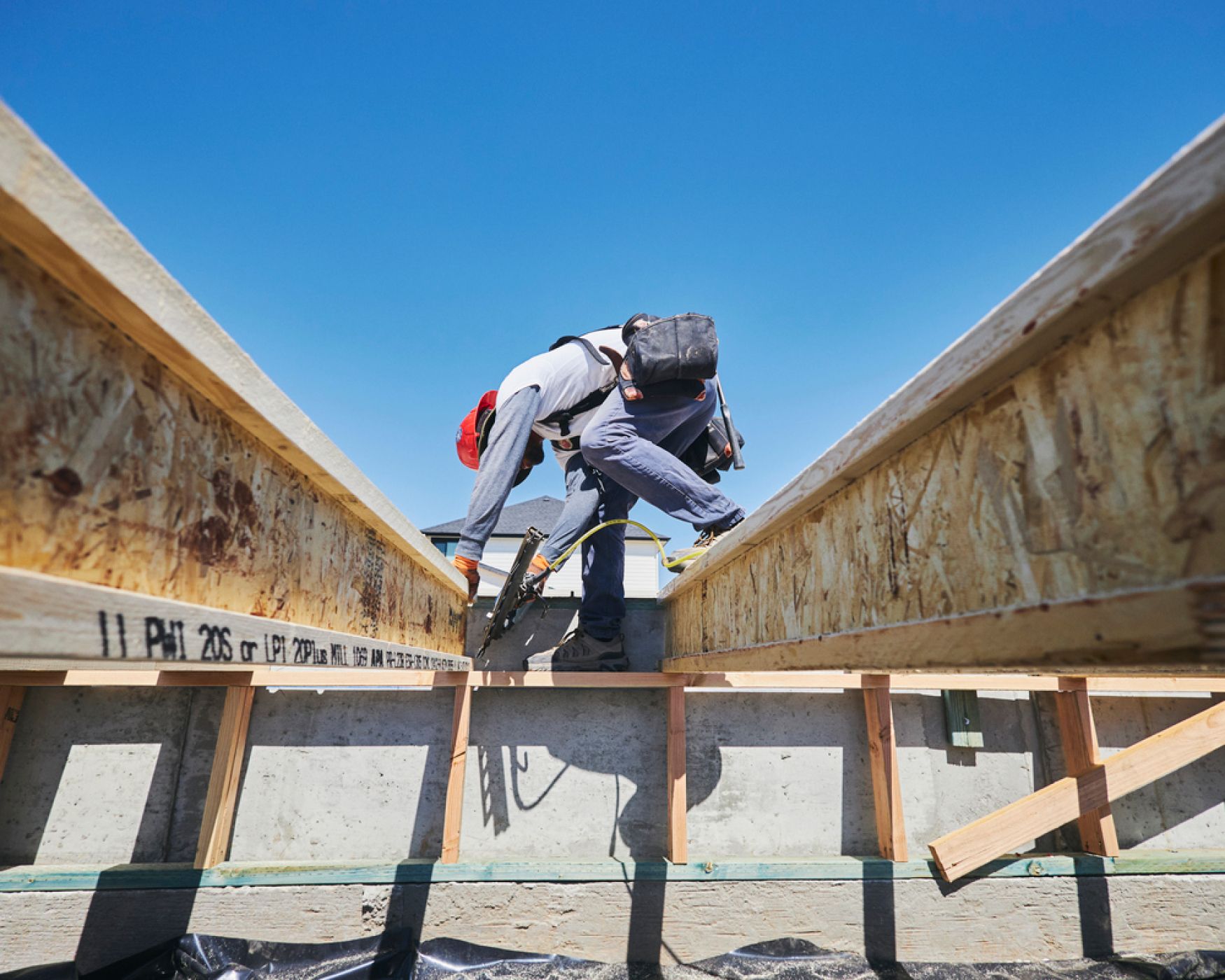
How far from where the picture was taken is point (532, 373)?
3.04 meters

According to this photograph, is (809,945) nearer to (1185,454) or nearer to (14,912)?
(1185,454)

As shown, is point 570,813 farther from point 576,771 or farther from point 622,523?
point 622,523

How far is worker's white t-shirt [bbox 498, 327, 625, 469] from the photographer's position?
3.04m

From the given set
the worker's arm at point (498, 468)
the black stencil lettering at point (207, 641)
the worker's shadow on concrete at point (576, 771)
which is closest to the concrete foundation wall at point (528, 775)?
the worker's shadow on concrete at point (576, 771)

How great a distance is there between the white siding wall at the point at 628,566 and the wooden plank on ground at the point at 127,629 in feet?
44.2

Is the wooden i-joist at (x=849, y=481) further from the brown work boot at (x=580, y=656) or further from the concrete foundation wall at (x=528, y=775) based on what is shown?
the concrete foundation wall at (x=528, y=775)

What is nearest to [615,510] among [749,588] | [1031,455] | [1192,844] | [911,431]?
[749,588]

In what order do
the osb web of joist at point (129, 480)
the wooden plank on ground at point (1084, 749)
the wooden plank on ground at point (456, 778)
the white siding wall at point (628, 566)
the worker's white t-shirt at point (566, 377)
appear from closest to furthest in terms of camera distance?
the osb web of joist at point (129, 480), the worker's white t-shirt at point (566, 377), the wooden plank on ground at point (456, 778), the wooden plank on ground at point (1084, 749), the white siding wall at point (628, 566)

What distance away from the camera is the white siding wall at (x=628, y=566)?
1546 centimetres

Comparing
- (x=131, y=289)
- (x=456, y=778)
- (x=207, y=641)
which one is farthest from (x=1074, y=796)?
(x=131, y=289)

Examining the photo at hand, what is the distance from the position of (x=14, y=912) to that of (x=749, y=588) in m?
4.58

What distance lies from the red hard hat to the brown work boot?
1304 mm

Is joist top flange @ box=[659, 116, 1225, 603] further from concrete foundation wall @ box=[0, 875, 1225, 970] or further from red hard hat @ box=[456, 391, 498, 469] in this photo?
concrete foundation wall @ box=[0, 875, 1225, 970]

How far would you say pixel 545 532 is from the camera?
14758mm
